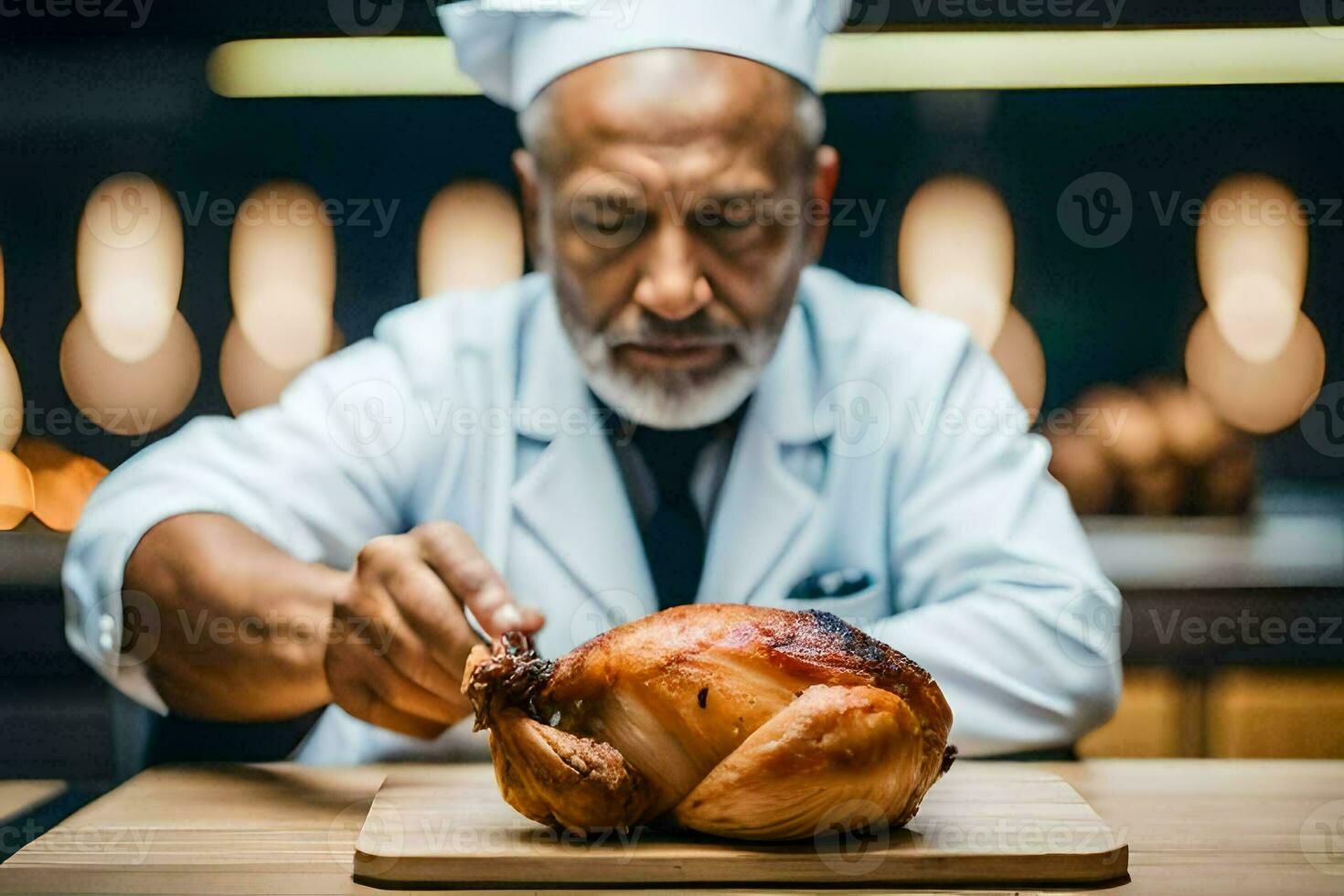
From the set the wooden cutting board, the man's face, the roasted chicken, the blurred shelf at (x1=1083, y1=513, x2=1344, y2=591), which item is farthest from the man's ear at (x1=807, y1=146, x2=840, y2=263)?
the wooden cutting board

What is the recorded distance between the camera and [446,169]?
5.52ft

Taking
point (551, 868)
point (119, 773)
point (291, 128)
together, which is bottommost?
point (119, 773)

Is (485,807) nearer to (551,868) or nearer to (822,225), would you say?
(551,868)

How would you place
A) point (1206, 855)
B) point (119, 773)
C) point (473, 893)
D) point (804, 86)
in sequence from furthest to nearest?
point (119, 773) < point (804, 86) < point (1206, 855) < point (473, 893)

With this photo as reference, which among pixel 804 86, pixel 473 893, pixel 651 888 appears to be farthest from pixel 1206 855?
pixel 804 86

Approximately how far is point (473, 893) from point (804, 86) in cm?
110

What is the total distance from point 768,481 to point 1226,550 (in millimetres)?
724

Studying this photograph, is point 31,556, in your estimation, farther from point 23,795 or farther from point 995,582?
point 995,582

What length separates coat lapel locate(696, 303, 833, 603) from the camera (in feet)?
5.45

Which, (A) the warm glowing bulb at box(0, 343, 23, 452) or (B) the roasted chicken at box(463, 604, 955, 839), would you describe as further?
(A) the warm glowing bulb at box(0, 343, 23, 452)

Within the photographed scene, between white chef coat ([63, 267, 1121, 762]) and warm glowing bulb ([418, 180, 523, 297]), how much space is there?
0.16 ft

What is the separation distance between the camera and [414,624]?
1.53m

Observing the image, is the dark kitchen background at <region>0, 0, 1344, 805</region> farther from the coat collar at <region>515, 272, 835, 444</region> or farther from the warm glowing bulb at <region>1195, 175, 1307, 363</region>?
the coat collar at <region>515, 272, 835, 444</region>

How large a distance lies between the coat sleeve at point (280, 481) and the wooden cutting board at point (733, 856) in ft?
2.05
